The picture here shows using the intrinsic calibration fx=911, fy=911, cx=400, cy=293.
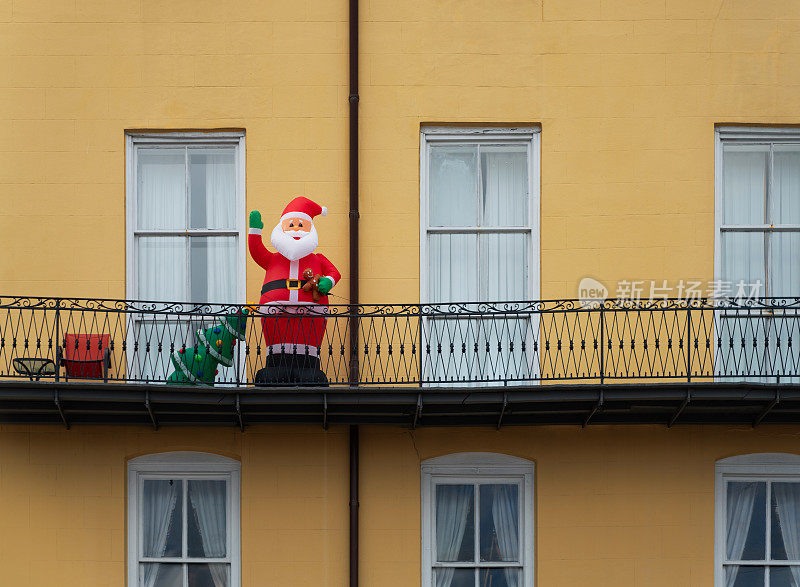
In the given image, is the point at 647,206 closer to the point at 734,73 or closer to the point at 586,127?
the point at 586,127

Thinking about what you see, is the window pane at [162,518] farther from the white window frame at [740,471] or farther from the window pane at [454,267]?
the white window frame at [740,471]

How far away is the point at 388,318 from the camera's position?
358 inches

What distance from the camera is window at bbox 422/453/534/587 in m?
9.12

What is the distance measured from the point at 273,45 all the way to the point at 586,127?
3293 millimetres

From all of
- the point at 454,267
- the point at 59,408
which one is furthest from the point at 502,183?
the point at 59,408

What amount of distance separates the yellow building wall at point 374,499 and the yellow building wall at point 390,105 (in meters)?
1.51

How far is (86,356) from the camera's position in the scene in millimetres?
8703

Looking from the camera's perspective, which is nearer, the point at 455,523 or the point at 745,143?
the point at 455,523

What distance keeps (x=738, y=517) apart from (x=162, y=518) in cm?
582

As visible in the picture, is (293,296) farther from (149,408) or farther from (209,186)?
(209,186)

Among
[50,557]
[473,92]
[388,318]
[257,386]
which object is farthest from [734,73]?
[50,557]

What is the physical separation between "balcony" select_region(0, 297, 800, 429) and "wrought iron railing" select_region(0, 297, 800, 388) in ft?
0.06

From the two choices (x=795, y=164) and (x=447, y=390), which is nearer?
(x=447, y=390)

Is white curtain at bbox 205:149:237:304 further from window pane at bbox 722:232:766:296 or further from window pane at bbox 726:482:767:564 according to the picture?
window pane at bbox 726:482:767:564
